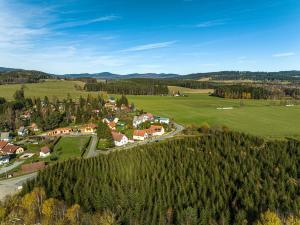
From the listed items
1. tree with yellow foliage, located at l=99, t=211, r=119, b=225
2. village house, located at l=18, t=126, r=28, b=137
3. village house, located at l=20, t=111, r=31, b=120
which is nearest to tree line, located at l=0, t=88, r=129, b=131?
village house, located at l=20, t=111, r=31, b=120

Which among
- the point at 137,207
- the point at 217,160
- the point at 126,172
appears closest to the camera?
the point at 137,207

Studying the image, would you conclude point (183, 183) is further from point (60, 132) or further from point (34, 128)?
point (34, 128)

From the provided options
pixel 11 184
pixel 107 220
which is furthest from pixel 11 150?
pixel 107 220

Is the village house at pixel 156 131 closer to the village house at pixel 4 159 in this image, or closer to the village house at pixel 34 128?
the village house at pixel 4 159

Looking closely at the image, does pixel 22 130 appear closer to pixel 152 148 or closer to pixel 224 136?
pixel 152 148

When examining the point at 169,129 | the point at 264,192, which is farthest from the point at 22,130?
the point at 264,192

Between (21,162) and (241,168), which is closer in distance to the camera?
(241,168)
